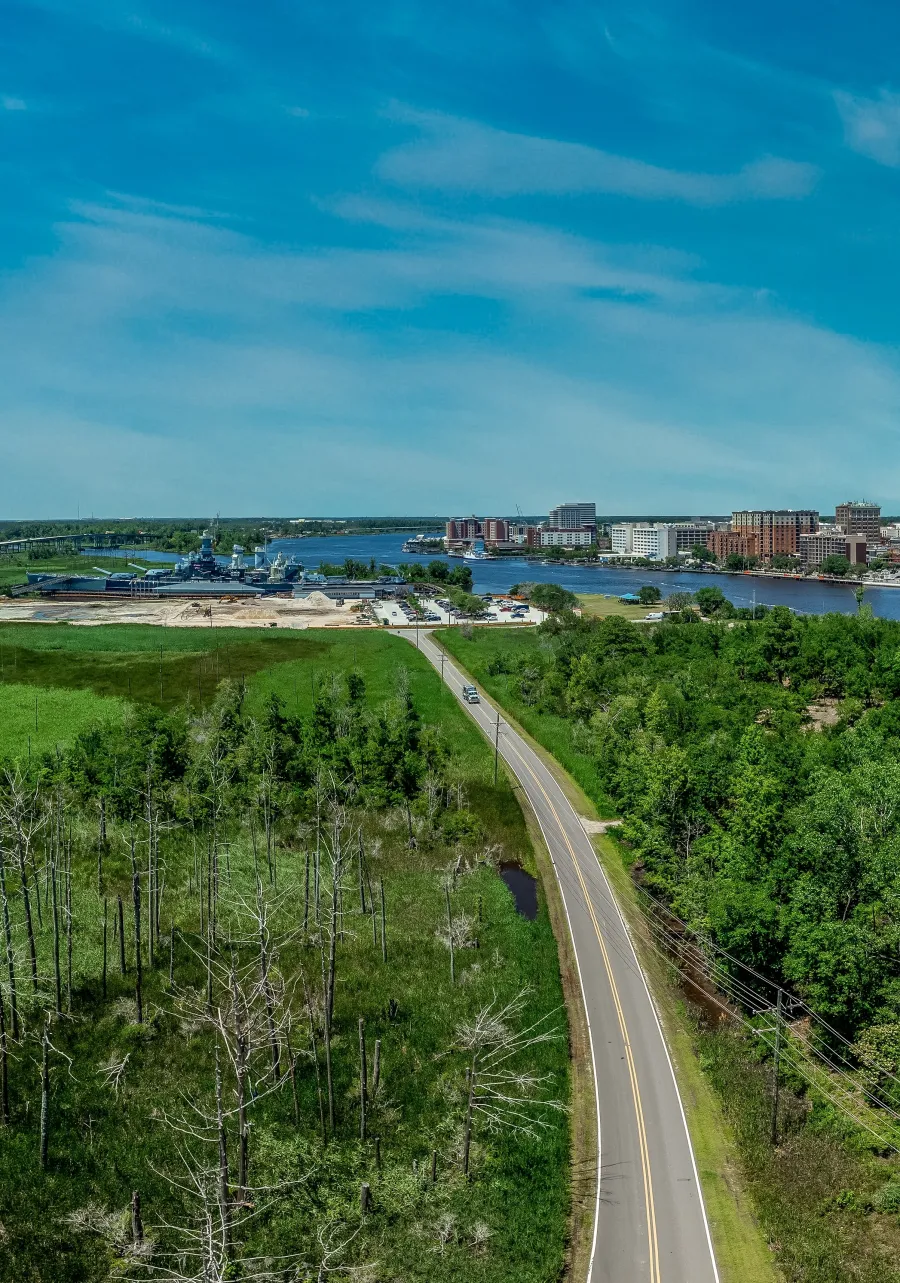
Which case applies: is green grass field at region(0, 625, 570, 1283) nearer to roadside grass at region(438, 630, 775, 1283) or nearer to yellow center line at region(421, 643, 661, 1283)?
yellow center line at region(421, 643, 661, 1283)

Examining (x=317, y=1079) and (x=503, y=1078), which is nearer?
(x=317, y=1079)

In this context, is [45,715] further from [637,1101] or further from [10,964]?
[637,1101]

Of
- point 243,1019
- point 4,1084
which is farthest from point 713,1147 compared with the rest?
point 4,1084

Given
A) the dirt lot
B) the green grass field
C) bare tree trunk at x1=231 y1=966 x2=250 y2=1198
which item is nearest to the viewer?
bare tree trunk at x1=231 y1=966 x2=250 y2=1198

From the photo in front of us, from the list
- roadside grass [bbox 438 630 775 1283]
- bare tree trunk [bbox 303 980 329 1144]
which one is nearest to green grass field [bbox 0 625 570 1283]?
bare tree trunk [bbox 303 980 329 1144]

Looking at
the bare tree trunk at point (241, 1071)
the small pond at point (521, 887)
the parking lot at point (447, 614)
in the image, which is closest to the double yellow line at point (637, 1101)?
the small pond at point (521, 887)

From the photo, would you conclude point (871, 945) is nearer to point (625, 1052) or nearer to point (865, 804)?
point (865, 804)

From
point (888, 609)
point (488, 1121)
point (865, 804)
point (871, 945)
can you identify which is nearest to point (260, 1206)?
point (488, 1121)
